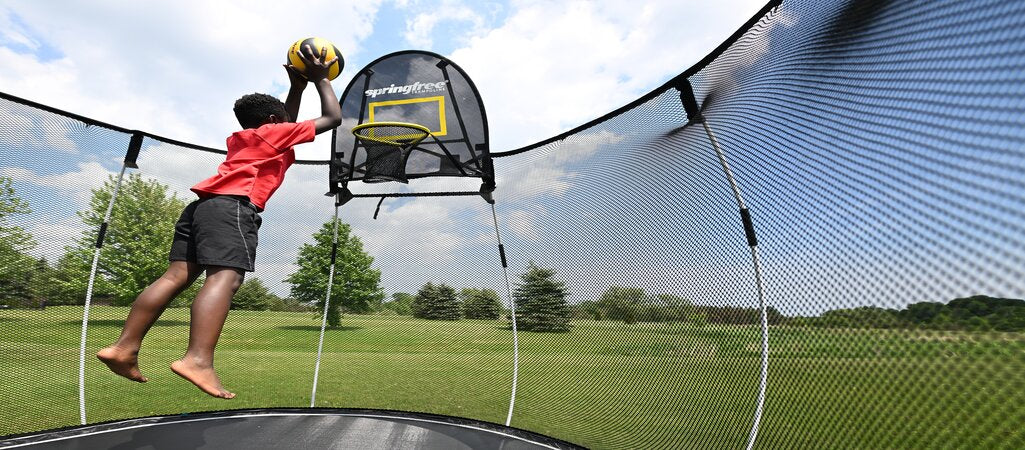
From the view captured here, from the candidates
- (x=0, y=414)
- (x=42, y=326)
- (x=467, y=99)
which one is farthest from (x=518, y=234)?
(x=0, y=414)

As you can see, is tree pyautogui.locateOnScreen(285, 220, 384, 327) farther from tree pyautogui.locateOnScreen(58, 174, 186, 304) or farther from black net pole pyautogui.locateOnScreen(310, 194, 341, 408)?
tree pyautogui.locateOnScreen(58, 174, 186, 304)

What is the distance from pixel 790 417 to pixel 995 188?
0.89 metres

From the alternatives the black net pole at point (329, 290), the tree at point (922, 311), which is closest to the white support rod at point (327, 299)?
the black net pole at point (329, 290)

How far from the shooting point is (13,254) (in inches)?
104

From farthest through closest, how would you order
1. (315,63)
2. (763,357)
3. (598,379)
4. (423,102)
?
(423,102)
(598,379)
(315,63)
(763,357)

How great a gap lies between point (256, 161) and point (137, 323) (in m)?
0.62

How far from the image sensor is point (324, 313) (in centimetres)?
356

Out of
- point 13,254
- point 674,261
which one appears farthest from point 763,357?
point 13,254

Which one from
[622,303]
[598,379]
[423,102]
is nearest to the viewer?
[622,303]

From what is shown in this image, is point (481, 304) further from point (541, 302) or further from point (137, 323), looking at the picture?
point (137, 323)

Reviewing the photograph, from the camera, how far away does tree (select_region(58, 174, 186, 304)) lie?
2863 millimetres

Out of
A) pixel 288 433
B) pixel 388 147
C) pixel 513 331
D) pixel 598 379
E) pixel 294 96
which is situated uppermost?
pixel 388 147

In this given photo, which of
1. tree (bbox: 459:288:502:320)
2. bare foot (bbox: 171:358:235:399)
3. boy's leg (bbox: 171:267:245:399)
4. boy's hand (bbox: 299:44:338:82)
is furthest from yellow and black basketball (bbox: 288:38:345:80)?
tree (bbox: 459:288:502:320)

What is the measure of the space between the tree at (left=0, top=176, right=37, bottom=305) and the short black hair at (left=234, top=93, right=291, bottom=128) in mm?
1860
